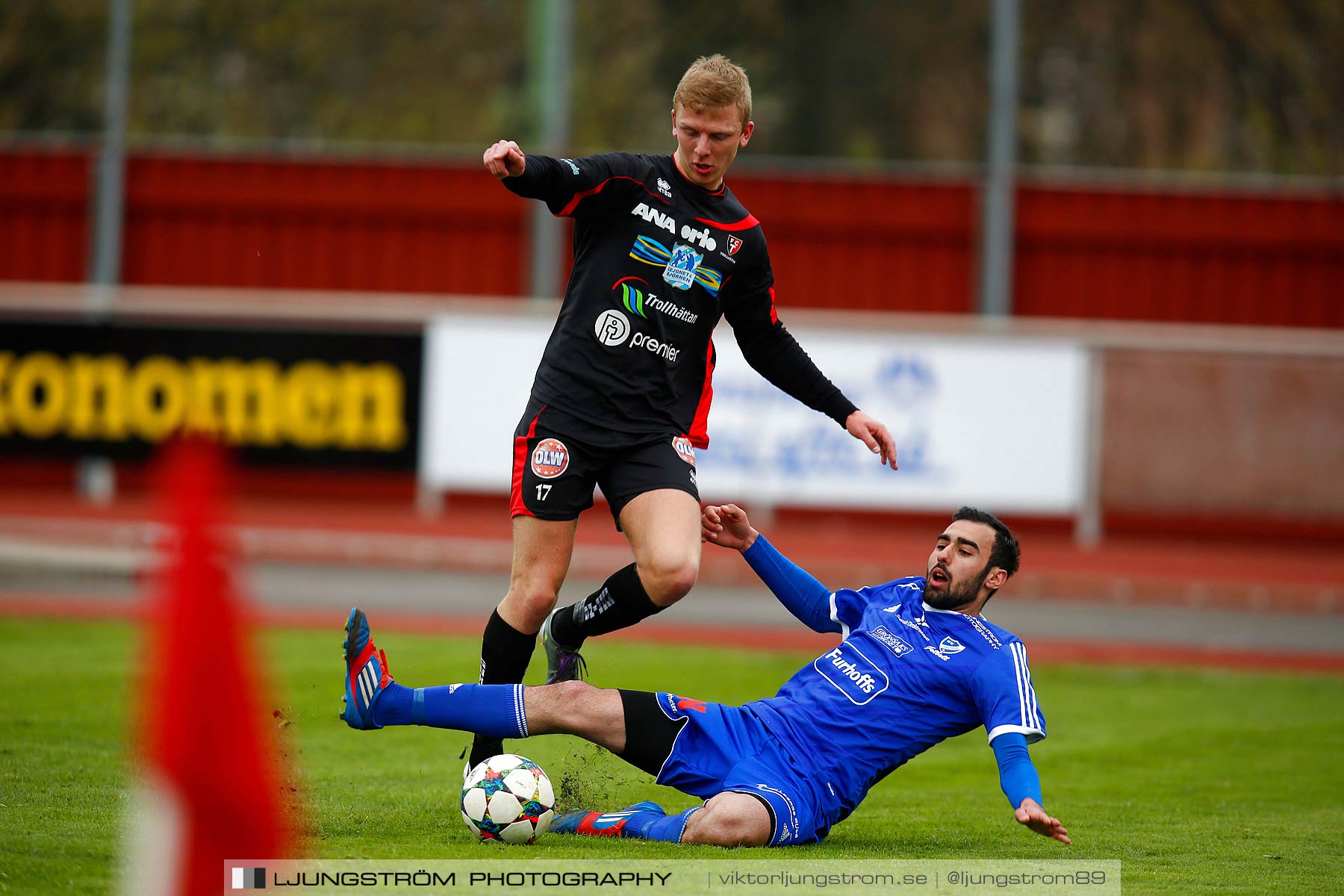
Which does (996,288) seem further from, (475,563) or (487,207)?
(475,563)

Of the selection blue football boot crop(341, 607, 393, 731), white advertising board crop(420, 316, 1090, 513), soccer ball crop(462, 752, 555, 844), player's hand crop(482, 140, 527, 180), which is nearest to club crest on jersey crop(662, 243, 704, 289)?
player's hand crop(482, 140, 527, 180)

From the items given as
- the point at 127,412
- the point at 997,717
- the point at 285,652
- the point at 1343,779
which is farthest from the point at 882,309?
the point at 997,717

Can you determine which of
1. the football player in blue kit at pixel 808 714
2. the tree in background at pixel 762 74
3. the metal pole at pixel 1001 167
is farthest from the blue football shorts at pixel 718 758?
the tree in background at pixel 762 74

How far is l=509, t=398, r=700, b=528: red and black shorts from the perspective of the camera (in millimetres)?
5102

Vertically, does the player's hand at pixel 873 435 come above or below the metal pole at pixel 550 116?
below

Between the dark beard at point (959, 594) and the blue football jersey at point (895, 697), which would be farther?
the dark beard at point (959, 594)

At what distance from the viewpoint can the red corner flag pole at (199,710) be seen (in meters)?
2.42

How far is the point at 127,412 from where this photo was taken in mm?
16484

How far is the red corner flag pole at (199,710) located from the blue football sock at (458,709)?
84.1 inches

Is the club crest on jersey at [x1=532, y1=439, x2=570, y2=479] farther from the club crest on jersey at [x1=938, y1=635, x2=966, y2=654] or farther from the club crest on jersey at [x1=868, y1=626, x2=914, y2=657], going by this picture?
the club crest on jersey at [x1=938, y1=635, x2=966, y2=654]

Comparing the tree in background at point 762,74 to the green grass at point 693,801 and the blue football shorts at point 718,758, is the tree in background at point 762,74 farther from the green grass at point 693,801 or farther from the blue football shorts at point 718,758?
the blue football shorts at point 718,758

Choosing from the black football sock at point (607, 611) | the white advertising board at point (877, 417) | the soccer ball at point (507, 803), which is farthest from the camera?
the white advertising board at point (877, 417)

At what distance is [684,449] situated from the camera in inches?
208

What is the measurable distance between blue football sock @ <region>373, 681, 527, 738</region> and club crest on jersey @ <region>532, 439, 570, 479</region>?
29.6 inches
